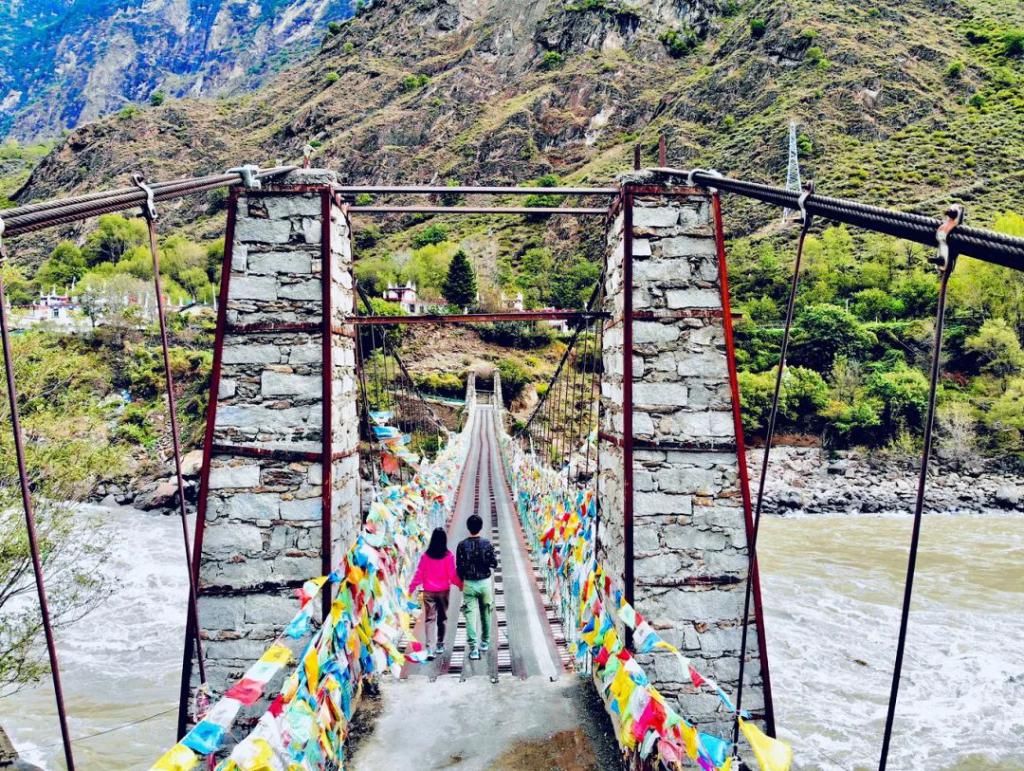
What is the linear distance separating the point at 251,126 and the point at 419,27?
33002mm

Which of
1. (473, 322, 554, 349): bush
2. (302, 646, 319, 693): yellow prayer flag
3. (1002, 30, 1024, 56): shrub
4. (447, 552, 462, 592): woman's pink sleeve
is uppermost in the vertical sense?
(1002, 30, 1024, 56): shrub

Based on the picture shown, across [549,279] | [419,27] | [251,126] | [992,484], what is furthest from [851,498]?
[419,27]

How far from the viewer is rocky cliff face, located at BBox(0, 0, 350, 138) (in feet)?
485

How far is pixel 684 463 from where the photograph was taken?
3605mm

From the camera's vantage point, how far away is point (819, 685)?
9961 mm

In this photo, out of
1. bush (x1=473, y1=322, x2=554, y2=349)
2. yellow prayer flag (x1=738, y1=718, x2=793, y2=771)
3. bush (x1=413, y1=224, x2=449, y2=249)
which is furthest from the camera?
bush (x1=413, y1=224, x2=449, y2=249)

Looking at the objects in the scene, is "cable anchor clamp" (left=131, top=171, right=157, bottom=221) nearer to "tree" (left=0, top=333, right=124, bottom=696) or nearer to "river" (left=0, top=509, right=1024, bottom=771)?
"tree" (left=0, top=333, right=124, bottom=696)

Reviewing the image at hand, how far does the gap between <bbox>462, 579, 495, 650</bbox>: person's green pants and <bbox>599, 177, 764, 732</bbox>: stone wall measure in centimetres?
133

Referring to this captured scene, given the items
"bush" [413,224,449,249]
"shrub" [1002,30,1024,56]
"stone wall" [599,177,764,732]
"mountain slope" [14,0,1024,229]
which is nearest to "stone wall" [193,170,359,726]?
"stone wall" [599,177,764,732]

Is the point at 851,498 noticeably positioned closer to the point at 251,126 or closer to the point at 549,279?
the point at 549,279

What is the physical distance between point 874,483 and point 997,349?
30.9 ft

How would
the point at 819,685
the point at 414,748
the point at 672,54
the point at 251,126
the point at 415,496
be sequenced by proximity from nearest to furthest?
the point at 414,748
the point at 415,496
the point at 819,685
the point at 672,54
the point at 251,126

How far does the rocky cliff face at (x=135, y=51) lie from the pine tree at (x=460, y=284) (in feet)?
394

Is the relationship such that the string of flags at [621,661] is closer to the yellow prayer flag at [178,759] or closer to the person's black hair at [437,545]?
the person's black hair at [437,545]
